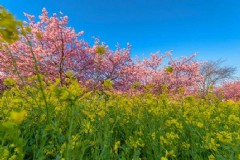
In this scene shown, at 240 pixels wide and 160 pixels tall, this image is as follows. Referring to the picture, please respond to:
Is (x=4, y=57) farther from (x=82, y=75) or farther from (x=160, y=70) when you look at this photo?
(x=160, y=70)

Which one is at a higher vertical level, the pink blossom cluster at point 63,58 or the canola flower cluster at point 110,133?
the pink blossom cluster at point 63,58

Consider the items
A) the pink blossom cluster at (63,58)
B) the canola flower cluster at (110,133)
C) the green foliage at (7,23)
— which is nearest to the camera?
the green foliage at (7,23)

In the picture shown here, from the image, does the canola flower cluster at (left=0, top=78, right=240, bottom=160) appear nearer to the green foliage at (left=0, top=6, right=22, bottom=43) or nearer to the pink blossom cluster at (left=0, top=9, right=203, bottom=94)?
the green foliage at (left=0, top=6, right=22, bottom=43)

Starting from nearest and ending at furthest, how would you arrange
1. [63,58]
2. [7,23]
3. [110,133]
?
1. [7,23]
2. [110,133]
3. [63,58]

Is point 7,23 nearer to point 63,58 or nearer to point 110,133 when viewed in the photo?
point 110,133

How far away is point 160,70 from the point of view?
22.7 metres

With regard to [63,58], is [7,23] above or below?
below

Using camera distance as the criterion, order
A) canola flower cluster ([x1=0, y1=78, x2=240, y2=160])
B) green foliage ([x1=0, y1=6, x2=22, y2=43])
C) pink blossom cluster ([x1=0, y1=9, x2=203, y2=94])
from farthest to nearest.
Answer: pink blossom cluster ([x1=0, y1=9, x2=203, y2=94])
canola flower cluster ([x1=0, y1=78, x2=240, y2=160])
green foliage ([x1=0, y1=6, x2=22, y2=43])

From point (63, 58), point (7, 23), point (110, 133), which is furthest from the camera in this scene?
point (63, 58)

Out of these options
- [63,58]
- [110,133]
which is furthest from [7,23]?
[63,58]

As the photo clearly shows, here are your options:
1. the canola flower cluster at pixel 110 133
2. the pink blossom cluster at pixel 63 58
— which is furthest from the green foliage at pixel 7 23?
the pink blossom cluster at pixel 63 58

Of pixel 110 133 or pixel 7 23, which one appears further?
pixel 110 133

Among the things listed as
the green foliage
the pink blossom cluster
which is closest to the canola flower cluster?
the green foliage

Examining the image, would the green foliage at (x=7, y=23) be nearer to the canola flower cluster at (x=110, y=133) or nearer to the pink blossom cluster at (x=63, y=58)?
the canola flower cluster at (x=110, y=133)
